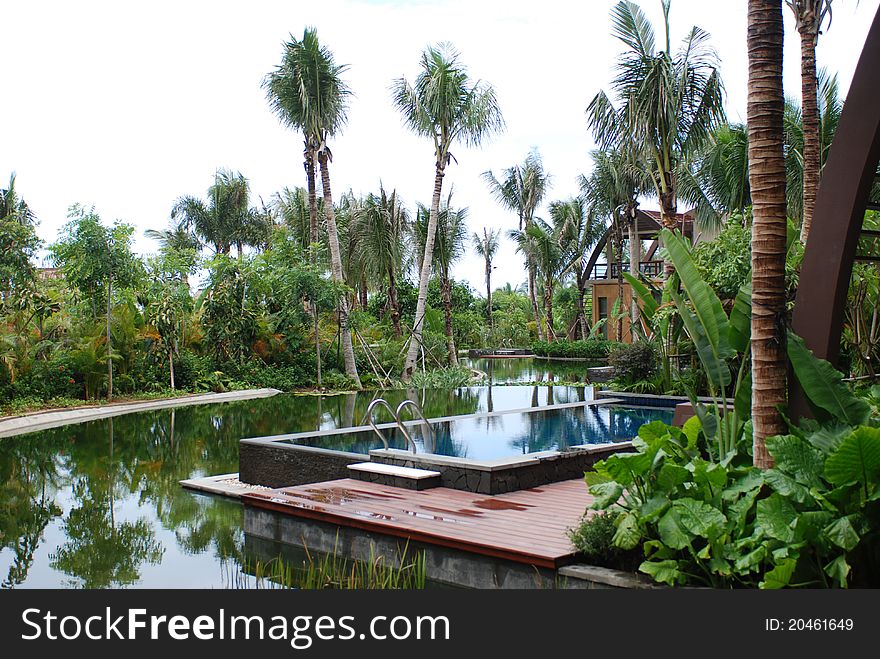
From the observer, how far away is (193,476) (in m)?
10.3

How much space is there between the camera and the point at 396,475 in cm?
780

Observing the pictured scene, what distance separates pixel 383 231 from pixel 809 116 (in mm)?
16136

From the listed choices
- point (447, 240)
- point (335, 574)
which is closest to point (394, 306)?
point (447, 240)

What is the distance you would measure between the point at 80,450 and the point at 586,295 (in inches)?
1345

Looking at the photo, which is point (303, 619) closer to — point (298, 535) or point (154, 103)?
point (298, 535)

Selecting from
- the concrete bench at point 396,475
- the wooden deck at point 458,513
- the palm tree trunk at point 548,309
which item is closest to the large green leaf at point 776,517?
the wooden deck at point 458,513

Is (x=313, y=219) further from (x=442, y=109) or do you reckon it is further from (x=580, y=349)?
(x=580, y=349)

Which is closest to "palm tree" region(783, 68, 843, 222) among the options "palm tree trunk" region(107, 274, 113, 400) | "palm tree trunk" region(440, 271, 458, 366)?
"palm tree trunk" region(440, 271, 458, 366)

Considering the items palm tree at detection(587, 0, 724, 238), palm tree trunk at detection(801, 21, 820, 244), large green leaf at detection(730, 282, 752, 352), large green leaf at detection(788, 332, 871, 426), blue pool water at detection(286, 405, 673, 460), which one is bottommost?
blue pool water at detection(286, 405, 673, 460)

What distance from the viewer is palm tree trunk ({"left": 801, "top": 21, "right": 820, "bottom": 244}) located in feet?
38.0

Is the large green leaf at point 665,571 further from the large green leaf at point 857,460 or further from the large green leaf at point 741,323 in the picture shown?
the large green leaf at point 741,323

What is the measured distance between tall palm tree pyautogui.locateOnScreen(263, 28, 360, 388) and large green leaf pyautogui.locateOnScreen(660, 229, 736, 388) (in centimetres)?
1713

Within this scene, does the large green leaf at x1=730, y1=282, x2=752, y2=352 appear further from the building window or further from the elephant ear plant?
the building window

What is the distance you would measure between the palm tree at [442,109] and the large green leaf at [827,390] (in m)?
16.8
